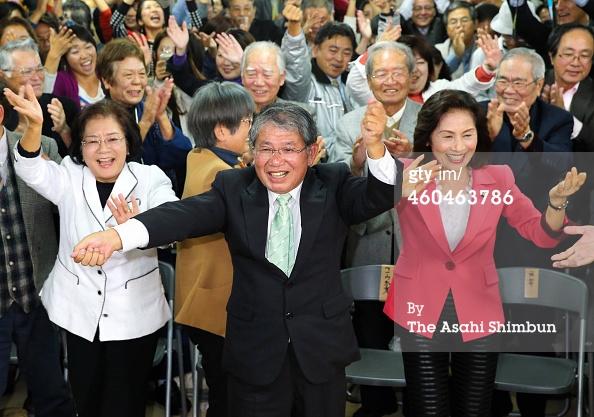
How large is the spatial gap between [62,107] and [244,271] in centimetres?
185

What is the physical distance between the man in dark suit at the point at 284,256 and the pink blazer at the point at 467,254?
1.56 ft

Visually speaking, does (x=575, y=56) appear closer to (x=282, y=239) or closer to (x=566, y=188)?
(x=566, y=188)

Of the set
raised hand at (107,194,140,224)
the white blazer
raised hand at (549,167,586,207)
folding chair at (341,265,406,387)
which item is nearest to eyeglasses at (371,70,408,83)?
folding chair at (341,265,406,387)

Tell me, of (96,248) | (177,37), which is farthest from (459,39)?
(96,248)

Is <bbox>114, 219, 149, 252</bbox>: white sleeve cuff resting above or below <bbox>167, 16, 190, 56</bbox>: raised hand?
below

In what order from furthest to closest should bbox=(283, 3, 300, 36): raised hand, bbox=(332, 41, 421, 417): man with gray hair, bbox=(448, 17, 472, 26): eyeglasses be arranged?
bbox=(448, 17, 472, 26): eyeglasses, bbox=(283, 3, 300, 36): raised hand, bbox=(332, 41, 421, 417): man with gray hair

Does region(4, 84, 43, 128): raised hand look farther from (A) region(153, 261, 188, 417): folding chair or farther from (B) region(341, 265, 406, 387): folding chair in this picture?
(B) region(341, 265, 406, 387): folding chair

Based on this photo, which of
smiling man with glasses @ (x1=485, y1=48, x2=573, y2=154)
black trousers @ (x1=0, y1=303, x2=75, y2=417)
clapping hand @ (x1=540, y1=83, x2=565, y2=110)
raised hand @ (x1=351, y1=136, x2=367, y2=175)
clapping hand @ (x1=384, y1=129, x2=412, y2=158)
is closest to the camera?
clapping hand @ (x1=384, y1=129, x2=412, y2=158)

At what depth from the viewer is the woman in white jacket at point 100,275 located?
3506 mm

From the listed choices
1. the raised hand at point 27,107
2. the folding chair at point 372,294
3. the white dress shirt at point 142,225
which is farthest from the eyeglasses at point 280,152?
the folding chair at point 372,294

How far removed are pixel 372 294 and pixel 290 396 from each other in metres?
1.09

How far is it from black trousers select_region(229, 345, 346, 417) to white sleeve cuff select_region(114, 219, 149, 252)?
65cm

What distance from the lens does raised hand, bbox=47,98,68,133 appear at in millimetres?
4309

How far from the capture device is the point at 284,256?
306 cm
